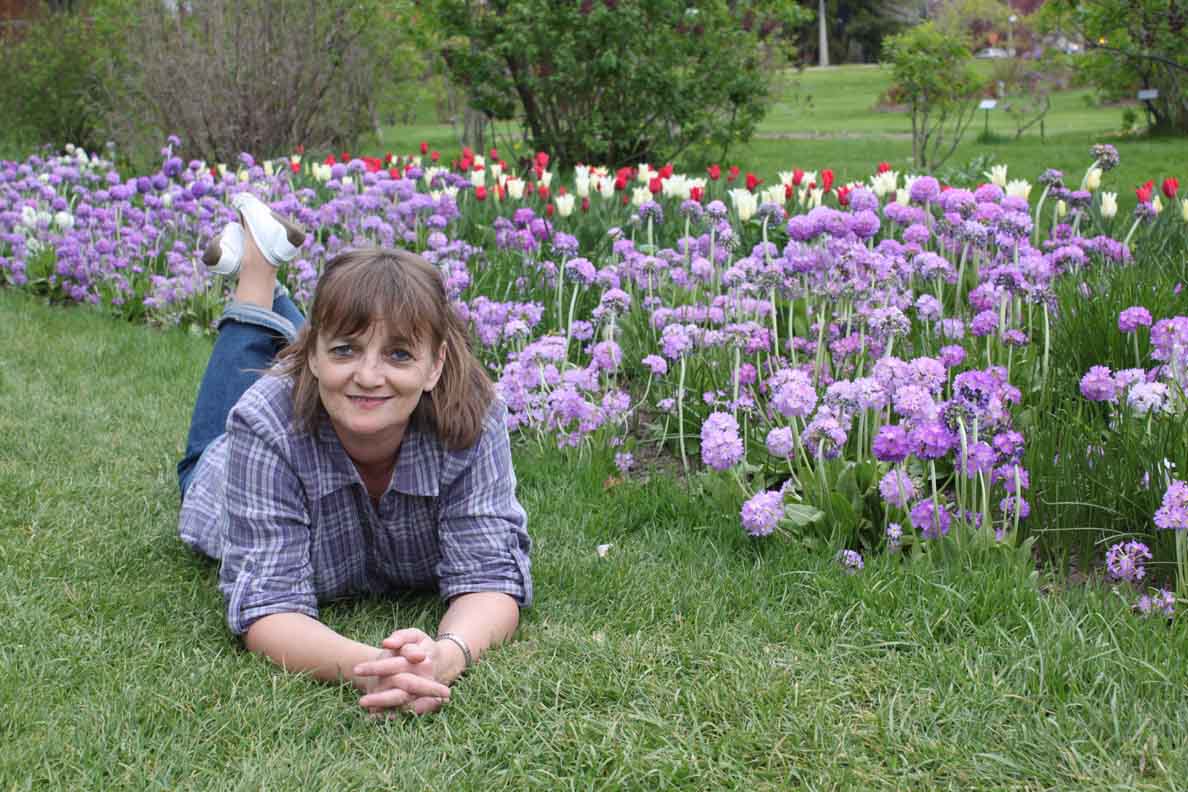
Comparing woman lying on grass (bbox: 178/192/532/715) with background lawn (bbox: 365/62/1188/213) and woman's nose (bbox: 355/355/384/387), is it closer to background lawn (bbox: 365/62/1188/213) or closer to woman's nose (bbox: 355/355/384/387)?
woman's nose (bbox: 355/355/384/387)

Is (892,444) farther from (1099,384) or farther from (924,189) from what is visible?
(924,189)

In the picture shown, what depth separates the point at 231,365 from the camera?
3100 millimetres

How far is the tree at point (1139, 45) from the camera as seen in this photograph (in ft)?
29.8

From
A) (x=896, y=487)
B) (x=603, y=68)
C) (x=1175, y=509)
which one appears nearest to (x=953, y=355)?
(x=896, y=487)

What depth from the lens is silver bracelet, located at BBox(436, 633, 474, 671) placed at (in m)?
2.30

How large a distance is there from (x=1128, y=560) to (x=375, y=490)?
1.52 metres

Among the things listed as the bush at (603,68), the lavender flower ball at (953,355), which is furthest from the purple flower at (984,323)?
the bush at (603,68)

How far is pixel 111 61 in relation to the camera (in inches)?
424

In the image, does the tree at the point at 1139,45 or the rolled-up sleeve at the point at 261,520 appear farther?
the tree at the point at 1139,45

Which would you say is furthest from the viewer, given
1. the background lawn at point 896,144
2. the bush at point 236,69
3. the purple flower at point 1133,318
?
the background lawn at point 896,144

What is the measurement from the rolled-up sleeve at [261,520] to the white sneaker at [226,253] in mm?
1007

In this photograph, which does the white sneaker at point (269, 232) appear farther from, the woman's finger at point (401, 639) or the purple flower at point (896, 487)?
the purple flower at point (896, 487)

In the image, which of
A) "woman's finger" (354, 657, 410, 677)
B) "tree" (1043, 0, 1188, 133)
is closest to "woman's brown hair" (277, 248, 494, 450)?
"woman's finger" (354, 657, 410, 677)

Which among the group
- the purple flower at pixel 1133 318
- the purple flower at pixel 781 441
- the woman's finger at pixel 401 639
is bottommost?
the woman's finger at pixel 401 639
